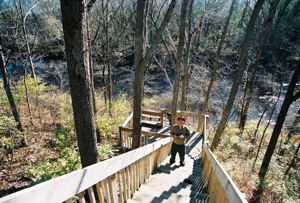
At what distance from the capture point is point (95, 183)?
1975 millimetres

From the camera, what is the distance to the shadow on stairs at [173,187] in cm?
319

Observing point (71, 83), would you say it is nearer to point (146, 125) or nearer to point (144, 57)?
point (144, 57)

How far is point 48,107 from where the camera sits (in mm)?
12289

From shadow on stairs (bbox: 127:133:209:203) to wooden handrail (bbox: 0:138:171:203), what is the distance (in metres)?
0.22

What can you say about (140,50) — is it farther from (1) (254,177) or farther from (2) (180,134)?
(1) (254,177)

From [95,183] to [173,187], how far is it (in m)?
2.36

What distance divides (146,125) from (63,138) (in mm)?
4690

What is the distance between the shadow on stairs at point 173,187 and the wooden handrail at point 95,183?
221 mm

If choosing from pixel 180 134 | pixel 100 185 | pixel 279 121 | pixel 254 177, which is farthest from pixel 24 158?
pixel 279 121

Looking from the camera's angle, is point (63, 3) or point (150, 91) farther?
point (150, 91)

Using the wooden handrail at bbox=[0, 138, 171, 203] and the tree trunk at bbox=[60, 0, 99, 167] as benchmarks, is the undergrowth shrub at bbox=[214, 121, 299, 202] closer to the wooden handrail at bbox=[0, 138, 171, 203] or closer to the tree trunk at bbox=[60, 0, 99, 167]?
the wooden handrail at bbox=[0, 138, 171, 203]

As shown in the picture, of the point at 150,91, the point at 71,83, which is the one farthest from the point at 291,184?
the point at 150,91

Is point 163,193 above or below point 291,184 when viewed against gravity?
above

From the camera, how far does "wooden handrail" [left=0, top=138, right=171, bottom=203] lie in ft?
4.32
